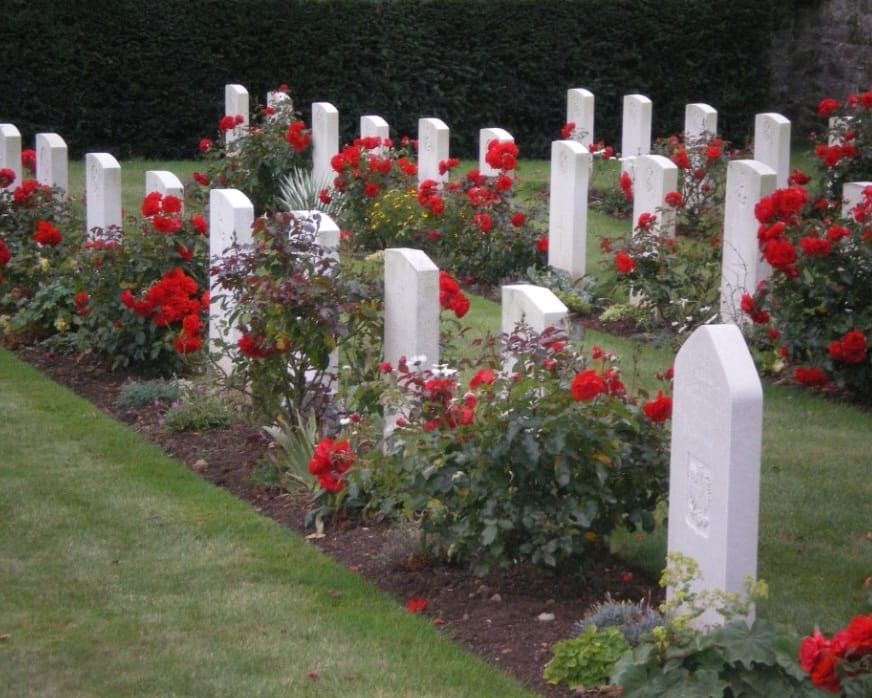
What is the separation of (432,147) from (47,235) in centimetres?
501

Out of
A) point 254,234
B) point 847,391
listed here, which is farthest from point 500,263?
point 254,234

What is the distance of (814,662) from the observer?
3.65 m

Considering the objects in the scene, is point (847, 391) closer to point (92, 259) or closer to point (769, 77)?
point (92, 259)

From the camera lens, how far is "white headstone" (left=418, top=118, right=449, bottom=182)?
1348 centimetres

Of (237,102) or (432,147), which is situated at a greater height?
(237,102)

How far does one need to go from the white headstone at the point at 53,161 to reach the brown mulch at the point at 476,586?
541 cm

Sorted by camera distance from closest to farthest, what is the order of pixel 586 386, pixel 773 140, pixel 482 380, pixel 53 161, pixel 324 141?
pixel 586 386 < pixel 482 380 < pixel 53 161 < pixel 773 140 < pixel 324 141

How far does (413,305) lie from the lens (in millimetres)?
6129

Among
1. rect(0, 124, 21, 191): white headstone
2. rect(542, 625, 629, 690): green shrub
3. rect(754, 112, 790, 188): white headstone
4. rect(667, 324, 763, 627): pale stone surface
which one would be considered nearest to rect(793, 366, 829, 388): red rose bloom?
rect(667, 324, 763, 627): pale stone surface

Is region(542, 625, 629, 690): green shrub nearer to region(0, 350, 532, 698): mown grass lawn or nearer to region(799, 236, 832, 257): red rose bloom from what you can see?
region(0, 350, 532, 698): mown grass lawn

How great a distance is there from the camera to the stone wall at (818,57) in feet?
64.2

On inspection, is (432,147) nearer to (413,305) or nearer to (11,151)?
(11,151)

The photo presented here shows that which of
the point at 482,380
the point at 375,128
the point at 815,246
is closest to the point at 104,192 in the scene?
the point at 375,128

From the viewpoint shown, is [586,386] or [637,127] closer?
[586,386]
